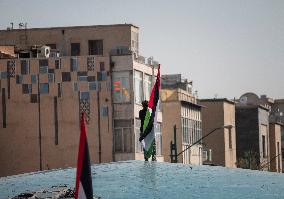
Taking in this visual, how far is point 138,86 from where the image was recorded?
277ft

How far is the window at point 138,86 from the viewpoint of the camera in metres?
83.9

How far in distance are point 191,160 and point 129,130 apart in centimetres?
1910

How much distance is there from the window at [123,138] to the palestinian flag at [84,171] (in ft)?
208

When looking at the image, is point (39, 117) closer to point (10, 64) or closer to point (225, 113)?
point (10, 64)

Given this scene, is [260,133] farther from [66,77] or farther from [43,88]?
[43,88]

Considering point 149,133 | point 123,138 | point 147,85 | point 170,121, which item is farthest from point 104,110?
point 149,133

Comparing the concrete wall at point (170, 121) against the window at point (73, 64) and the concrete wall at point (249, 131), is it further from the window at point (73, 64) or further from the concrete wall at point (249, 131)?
the concrete wall at point (249, 131)

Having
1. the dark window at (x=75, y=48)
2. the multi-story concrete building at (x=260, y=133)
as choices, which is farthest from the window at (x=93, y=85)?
the multi-story concrete building at (x=260, y=133)

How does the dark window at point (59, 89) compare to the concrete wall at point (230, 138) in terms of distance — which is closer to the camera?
the dark window at point (59, 89)

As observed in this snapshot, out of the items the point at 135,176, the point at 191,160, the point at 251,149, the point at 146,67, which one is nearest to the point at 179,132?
the point at 191,160

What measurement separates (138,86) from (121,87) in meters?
1.98

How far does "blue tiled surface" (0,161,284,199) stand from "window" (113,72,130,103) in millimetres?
45858

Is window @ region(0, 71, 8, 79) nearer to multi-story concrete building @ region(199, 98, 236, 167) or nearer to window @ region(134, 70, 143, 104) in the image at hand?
window @ region(134, 70, 143, 104)

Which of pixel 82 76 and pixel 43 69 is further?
pixel 43 69
